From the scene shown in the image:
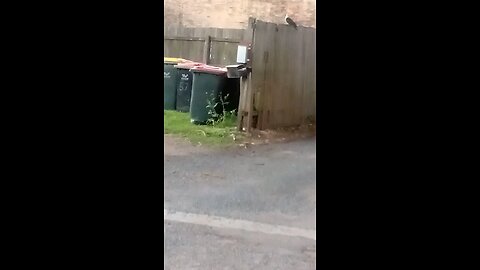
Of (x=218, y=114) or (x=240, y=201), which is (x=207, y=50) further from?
(x=240, y=201)

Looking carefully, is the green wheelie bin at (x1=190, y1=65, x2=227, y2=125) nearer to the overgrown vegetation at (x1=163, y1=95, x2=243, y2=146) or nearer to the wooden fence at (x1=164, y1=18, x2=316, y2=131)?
the overgrown vegetation at (x1=163, y1=95, x2=243, y2=146)

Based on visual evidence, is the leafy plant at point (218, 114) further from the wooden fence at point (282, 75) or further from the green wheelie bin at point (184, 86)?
the green wheelie bin at point (184, 86)

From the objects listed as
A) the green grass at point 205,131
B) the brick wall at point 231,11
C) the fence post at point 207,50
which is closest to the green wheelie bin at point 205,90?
the green grass at point 205,131

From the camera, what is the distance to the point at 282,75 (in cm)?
991

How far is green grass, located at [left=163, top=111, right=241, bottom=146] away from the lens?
887 centimetres

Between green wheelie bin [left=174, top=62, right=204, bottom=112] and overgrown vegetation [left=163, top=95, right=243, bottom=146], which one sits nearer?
overgrown vegetation [left=163, top=95, right=243, bottom=146]

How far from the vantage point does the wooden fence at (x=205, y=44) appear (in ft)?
39.6

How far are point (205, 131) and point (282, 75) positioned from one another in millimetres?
1495

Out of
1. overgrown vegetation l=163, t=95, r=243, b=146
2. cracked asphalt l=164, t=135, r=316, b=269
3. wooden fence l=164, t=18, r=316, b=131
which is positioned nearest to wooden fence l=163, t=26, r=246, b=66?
wooden fence l=164, t=18, r=316, b=131

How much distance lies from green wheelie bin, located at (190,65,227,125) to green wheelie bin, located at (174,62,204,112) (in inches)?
39.3

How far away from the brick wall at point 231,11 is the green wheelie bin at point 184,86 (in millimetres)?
3485
